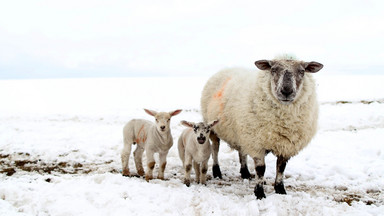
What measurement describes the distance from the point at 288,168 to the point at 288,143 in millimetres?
2552

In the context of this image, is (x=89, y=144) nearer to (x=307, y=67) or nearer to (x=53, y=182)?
(x=53, y=182)

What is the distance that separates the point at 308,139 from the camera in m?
5.88

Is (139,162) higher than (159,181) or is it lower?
higher

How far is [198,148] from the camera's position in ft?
20.8

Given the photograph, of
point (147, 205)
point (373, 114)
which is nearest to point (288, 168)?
point (147, 205)

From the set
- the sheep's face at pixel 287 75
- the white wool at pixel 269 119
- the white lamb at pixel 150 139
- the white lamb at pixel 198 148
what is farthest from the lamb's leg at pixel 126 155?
the sheep's face at pixel 287 75

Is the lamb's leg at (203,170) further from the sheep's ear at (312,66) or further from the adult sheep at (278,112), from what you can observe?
the sheep's ear at (312,66)

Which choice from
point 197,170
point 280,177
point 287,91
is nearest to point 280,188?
point 280,177

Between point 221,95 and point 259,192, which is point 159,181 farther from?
point 221,95

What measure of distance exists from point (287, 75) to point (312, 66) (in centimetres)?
79

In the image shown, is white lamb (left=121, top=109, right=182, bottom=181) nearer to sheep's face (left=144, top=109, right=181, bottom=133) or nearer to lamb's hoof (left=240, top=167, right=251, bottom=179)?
sheep's face (left=144, top=109, right=181, bottom=133)

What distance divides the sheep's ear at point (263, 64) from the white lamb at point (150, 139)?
200cm

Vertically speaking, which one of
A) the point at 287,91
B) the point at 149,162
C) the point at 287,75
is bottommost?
the point at 149,162

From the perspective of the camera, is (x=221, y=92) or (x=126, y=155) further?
(x=221, y=92)
